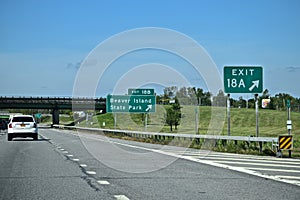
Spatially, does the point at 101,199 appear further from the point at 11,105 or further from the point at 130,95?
the point at 11,105

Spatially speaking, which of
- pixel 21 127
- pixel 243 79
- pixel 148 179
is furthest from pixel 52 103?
pixel 148 179

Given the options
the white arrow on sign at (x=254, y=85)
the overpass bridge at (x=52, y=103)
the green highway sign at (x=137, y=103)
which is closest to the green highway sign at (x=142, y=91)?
the green highway sign at (x=137, y=103)

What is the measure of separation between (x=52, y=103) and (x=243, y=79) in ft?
264

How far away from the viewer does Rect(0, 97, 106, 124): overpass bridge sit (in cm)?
9800

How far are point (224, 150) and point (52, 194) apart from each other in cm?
1583

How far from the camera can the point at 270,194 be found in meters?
10.9

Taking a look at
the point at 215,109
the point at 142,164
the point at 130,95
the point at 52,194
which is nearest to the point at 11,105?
the point at 215,109

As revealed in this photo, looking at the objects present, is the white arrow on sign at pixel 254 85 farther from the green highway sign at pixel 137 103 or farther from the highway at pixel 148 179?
the green highway sign at pixel 137 103

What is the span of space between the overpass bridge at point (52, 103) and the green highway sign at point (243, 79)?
68338 mm

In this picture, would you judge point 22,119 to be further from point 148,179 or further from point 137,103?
point 148,179

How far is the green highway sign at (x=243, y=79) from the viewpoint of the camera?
2830cm

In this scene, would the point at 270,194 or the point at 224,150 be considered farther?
the point at 224,150

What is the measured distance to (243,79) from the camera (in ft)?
93.5

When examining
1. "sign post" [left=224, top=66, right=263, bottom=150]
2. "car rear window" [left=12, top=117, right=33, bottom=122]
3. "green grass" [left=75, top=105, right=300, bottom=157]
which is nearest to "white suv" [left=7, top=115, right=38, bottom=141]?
"car rear window" [left=12, top=117, right=33, bottom=122]
